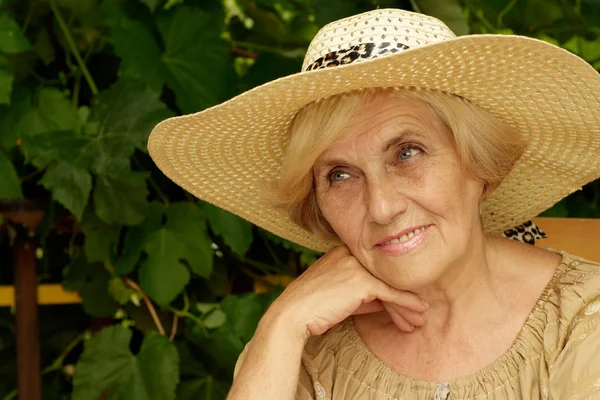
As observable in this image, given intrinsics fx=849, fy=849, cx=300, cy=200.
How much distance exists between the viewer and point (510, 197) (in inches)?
73.3

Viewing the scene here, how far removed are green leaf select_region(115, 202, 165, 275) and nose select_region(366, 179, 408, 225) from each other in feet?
2.93

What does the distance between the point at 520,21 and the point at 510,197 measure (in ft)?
2.48

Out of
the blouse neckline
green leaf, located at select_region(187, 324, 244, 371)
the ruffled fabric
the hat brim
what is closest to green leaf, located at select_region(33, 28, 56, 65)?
the hat brim

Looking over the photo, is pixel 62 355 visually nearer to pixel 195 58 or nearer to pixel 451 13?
pixel 195 58

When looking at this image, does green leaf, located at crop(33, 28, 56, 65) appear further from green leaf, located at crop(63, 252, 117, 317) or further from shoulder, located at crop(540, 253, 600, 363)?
shoulder, located at crop(540, 253, 600, 363)

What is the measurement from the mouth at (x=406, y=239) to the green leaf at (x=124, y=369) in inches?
35.9

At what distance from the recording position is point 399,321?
1741mm

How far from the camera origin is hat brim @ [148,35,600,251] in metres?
1.44

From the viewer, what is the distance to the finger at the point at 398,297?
1692 millimetres

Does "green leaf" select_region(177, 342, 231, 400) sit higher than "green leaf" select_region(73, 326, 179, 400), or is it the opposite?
"green leaf" select_region(73, 326, 179, 400)

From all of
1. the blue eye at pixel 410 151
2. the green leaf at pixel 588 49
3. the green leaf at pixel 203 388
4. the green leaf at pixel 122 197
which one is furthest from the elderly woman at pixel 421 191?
the green leaf at pixel 588 49

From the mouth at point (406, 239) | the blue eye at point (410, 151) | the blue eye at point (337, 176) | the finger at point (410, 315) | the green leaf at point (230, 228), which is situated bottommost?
the green leaf at point (230, 228)

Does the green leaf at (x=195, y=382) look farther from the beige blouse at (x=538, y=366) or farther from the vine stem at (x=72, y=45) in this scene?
the vine stem at (x=72, y=45)

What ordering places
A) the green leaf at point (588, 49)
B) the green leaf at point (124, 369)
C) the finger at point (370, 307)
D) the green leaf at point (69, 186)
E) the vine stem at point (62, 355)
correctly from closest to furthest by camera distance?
the finger at point (370, 307) < the green leaf at point (69, 186) < the green leaf at point (124, 369) < the green leaf at point (588, 49) < the vine stem at point (62, 355)
